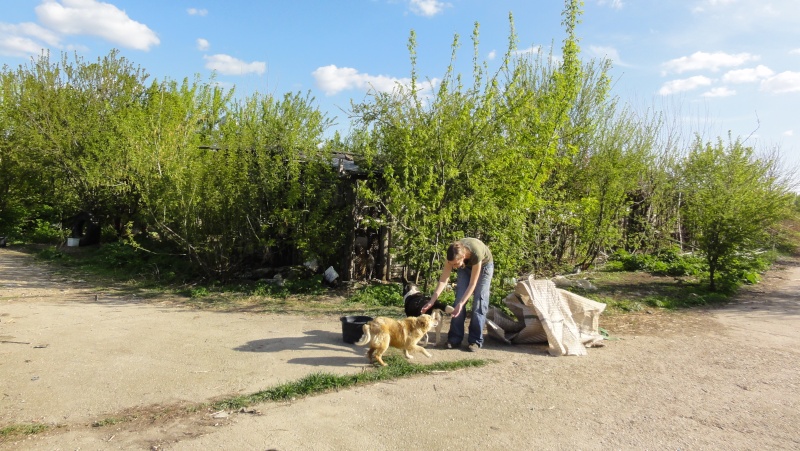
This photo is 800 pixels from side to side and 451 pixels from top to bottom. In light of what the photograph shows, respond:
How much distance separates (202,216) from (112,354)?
14.4 feet

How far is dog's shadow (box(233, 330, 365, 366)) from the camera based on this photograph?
5562mm

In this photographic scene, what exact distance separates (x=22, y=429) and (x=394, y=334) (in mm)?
3200

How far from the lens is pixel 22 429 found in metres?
3.83

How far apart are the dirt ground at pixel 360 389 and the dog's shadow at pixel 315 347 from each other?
0.08 ft

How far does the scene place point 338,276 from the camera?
32.5ft

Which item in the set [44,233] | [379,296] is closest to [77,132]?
[44,233]

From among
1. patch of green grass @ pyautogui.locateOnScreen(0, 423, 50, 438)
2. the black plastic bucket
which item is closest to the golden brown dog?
the black plastic bucket

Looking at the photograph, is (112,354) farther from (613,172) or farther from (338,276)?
(613,172)

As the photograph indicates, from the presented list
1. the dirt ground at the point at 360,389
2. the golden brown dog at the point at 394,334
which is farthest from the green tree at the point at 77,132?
the golden brown dog at the point at 394,334

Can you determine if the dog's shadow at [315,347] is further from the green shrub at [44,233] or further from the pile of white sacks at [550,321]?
the green shrub at [44,233]

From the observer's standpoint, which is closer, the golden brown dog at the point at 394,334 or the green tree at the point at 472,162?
the golden brown dog at the point at 394,334

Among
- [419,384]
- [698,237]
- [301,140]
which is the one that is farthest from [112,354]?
[698,237]

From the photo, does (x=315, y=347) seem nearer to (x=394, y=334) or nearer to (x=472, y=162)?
(x=394, y=334)

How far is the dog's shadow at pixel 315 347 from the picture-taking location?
556 centimetres
